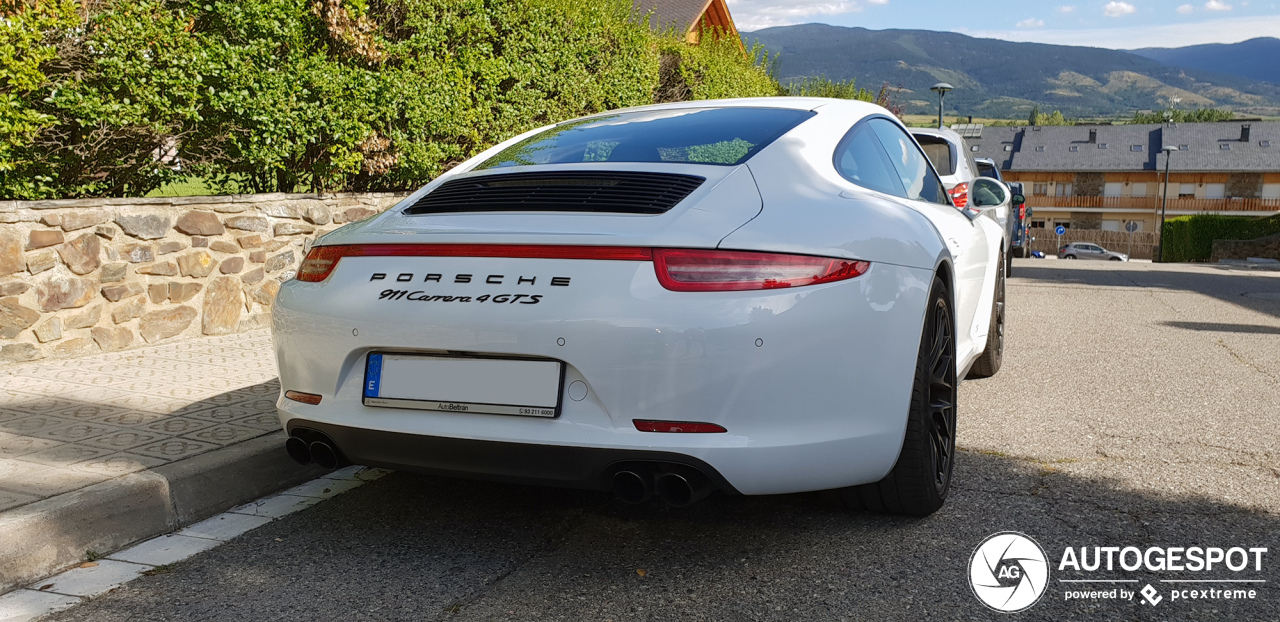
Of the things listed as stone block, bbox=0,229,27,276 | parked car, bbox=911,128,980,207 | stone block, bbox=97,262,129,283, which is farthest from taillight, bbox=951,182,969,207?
stone block, bbox=0,229,27,276

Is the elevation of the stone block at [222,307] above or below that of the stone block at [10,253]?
below

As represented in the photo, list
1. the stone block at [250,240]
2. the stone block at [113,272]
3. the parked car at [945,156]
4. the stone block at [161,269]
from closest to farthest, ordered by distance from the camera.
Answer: the stone block at [113,272]
the stone block at [161,269]
the stone block at [250,240]
the parked car at [945,156]

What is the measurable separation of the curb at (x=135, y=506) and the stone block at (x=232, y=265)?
3.18 m

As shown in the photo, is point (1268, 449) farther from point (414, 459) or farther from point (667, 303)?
point (414, 459)

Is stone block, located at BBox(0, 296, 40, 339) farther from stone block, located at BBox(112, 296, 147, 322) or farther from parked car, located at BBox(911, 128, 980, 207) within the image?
parked car, located at BBox(911, 128, 980, 207)

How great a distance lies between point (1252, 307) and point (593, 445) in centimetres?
1137

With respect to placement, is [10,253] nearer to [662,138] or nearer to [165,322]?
[165,322]

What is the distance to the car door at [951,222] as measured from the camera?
3965 millimetres

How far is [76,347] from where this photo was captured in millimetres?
5816

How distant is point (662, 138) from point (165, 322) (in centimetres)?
419

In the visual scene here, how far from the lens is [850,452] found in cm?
281

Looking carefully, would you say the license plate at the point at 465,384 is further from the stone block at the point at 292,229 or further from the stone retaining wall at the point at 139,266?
the stone block at the point at 292,229

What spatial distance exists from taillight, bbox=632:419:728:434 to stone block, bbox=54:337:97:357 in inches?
177

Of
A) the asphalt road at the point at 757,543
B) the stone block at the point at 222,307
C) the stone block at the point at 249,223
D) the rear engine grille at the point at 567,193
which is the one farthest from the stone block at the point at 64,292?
the rear engine grille at the point at 567,193
